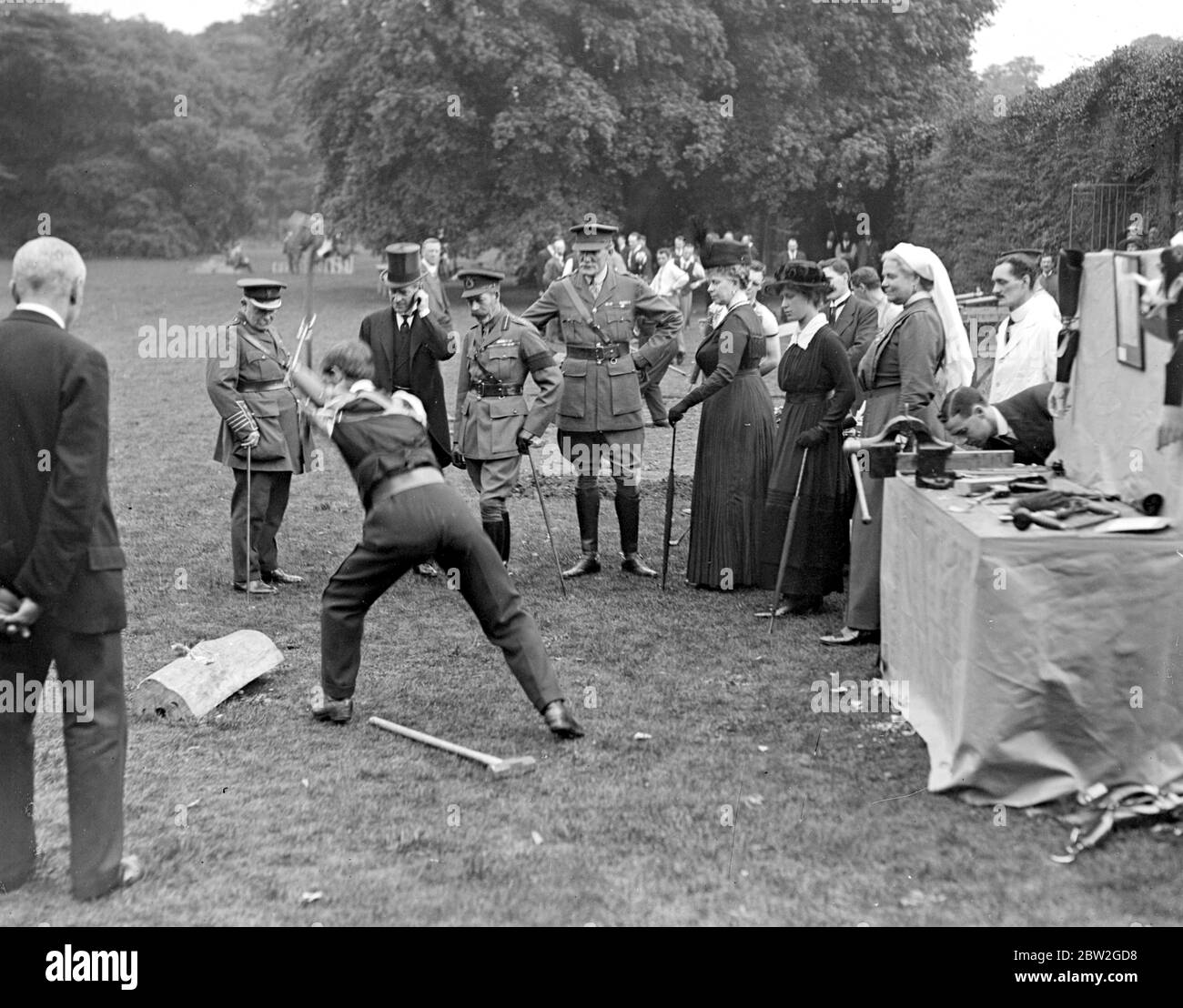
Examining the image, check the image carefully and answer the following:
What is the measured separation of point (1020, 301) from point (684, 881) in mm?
4460

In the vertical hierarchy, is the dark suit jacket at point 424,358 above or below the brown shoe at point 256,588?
above

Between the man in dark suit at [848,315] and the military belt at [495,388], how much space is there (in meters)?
2.22

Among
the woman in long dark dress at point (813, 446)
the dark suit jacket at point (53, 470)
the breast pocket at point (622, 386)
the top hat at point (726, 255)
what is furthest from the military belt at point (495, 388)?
the dark suit jacket at point (53, 470)

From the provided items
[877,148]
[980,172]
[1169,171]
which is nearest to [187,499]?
[1169,171]

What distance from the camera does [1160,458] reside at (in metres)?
5.48

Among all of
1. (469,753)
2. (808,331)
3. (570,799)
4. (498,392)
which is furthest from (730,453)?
(570,799)

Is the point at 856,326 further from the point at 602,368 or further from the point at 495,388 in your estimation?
the point at 495,388

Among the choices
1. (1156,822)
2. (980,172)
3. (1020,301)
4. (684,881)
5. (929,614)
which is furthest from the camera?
(980,172)

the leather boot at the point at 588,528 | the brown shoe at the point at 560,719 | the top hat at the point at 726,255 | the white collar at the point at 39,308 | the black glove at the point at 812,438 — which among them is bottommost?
the brown shoe at the point at 560,719

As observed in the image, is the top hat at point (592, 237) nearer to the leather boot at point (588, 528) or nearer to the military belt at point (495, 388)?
the military belt at point (495, 388)

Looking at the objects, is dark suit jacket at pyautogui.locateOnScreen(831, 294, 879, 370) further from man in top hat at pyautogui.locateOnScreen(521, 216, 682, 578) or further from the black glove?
the black glove

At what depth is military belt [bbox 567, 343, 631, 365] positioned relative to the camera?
906 cm

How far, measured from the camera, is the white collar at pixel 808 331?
26.7ft

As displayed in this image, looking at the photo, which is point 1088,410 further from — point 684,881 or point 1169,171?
point 1169,171
